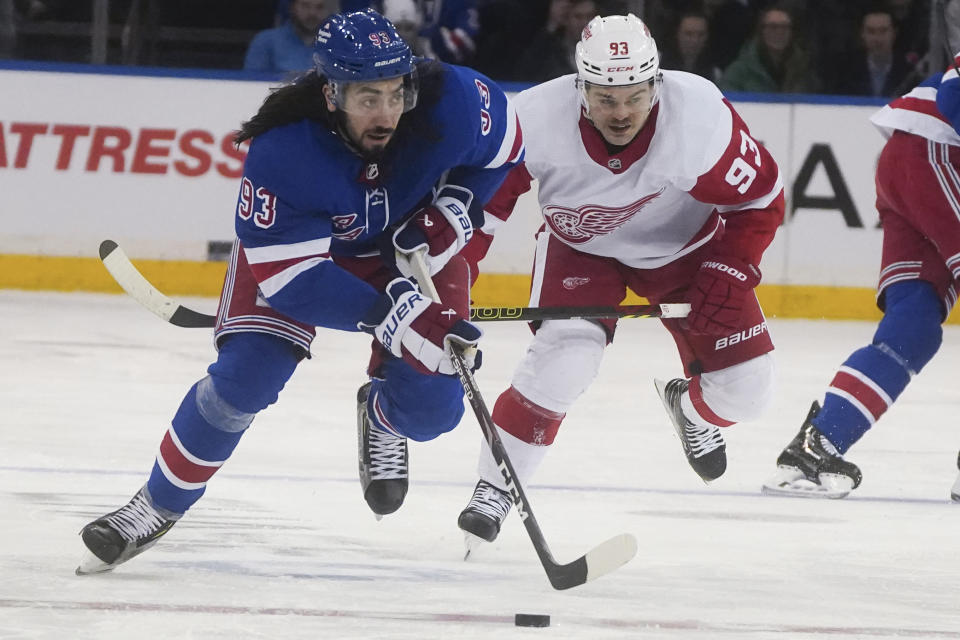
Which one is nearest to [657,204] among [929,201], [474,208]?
[474,208]

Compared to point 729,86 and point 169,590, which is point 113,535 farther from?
point 729,86

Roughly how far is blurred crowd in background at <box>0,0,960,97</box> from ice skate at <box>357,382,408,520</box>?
3584 mm

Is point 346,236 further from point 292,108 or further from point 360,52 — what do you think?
point 360,52

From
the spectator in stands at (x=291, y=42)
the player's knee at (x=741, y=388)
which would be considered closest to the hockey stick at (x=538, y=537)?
the player's knee at (x=741, y=388)

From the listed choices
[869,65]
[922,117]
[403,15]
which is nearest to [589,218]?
[922,117]

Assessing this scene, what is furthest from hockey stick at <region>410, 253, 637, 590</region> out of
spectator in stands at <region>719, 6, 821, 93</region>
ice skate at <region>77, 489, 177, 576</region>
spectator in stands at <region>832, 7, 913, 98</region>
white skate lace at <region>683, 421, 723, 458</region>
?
spectator in stands at <region>832, 7, 913, 98</region>

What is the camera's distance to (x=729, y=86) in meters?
6.91

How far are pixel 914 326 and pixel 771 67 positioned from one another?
10.8 feet

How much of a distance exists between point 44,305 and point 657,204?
3728 mm

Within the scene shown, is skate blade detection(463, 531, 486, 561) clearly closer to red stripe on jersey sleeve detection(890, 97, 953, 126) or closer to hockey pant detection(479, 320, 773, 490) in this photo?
hockey pant detection(479, 320, 773, 490)

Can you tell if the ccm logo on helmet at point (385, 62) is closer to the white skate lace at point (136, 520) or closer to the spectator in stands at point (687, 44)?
the white skate lace at point (136, 520)

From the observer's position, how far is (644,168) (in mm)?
3324

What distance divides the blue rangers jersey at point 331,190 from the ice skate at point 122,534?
1.42 feet

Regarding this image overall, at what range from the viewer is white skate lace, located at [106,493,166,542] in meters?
2.89
